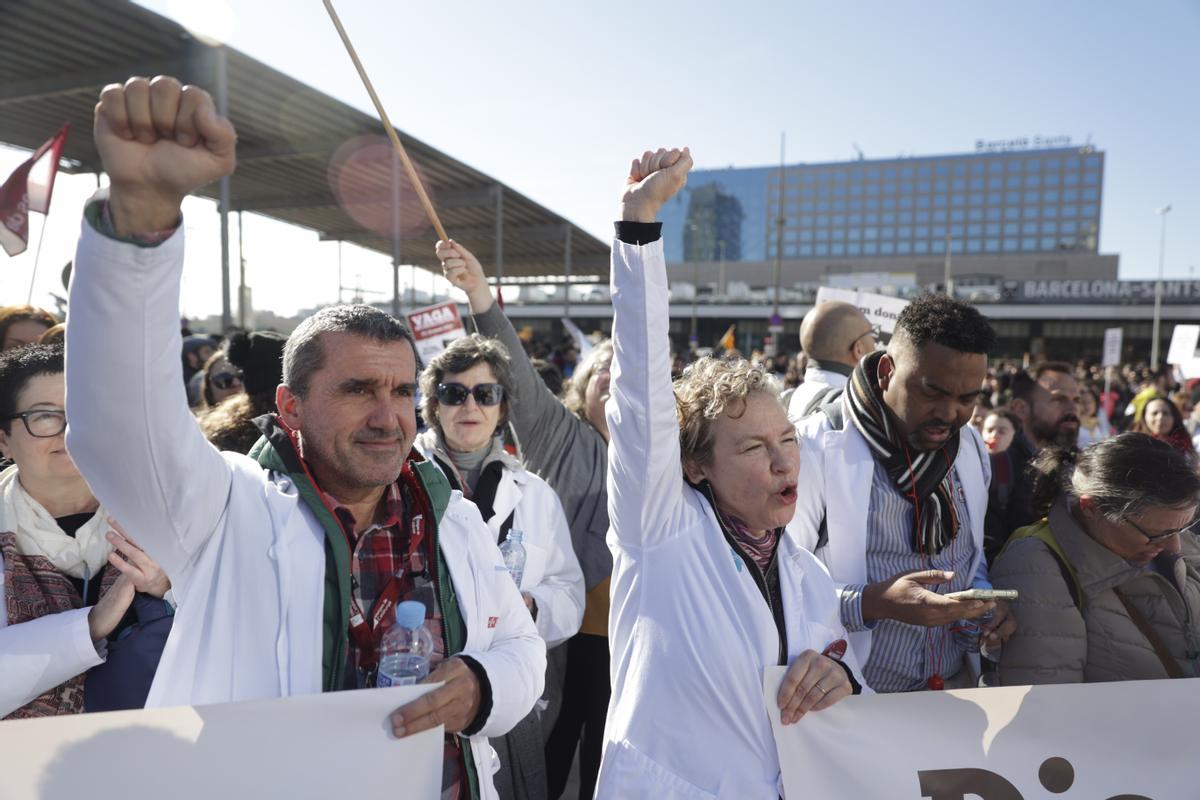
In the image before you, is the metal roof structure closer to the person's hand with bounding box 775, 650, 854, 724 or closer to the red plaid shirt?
the red plaid shirt

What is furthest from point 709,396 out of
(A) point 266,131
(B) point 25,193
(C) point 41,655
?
(A) point 266,131

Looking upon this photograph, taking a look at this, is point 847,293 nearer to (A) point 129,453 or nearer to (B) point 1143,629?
(B) point 1143,629

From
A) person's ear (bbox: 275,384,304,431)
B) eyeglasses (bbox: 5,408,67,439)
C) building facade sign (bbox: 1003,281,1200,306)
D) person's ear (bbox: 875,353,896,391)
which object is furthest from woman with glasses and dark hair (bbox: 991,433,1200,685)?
building facade sign (bbox: 1003,281,1200,306)

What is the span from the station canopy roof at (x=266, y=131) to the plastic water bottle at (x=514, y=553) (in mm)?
6039

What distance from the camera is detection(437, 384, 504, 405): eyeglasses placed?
3.13 meters

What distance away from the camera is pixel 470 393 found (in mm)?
3137

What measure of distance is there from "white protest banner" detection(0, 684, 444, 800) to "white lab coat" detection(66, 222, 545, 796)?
0.23ft

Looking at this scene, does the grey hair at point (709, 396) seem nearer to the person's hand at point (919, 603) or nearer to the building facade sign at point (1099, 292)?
the person's hand at point (919, 603)

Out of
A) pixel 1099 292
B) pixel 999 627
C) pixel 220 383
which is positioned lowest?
pixel 999 627

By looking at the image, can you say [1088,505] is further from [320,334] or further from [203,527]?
[203,527]

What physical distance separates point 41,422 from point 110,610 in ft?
1.95

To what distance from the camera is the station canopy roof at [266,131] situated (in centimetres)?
1124

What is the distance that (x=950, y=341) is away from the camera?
8.18 feet

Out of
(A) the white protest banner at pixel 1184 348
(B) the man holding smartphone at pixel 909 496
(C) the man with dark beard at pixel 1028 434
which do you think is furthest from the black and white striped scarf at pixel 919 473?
(A) the white protest banner at pixel 1184 348
